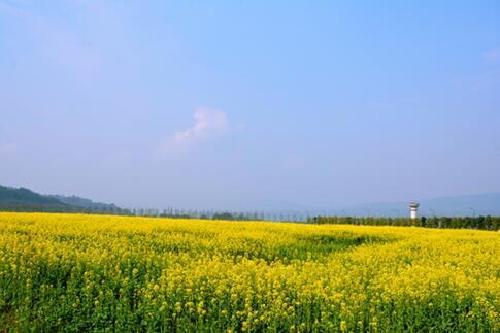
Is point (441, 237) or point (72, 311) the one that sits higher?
point (441, 237)

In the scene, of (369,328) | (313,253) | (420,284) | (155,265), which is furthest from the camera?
(313,253)

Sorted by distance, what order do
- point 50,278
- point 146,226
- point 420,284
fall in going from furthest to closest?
1. point 146,226
2. point 50,278
3. point 420,284

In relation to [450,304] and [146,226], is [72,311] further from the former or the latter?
[146,226]

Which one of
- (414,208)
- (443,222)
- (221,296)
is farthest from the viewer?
(414,208)

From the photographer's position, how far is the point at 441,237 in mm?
23953

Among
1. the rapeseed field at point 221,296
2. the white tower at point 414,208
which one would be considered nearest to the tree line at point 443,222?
the white tower at point 414,208

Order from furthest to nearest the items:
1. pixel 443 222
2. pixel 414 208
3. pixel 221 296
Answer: pixel 414 208 → pixel 443 222 → pixel 221 296

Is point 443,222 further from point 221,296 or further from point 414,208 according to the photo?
point 221,296

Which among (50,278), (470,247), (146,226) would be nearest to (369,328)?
(50,278)

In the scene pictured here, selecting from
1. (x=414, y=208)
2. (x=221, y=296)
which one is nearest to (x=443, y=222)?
(x=414, y=208)

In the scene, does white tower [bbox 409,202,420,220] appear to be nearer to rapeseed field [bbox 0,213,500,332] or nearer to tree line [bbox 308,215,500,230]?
tree line [bbox 308,215,500,230]

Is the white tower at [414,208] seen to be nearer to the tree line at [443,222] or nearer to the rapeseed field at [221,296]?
the tree line at [443,222]

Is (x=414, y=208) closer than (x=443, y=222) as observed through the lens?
No

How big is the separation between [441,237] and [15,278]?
17868 mm
